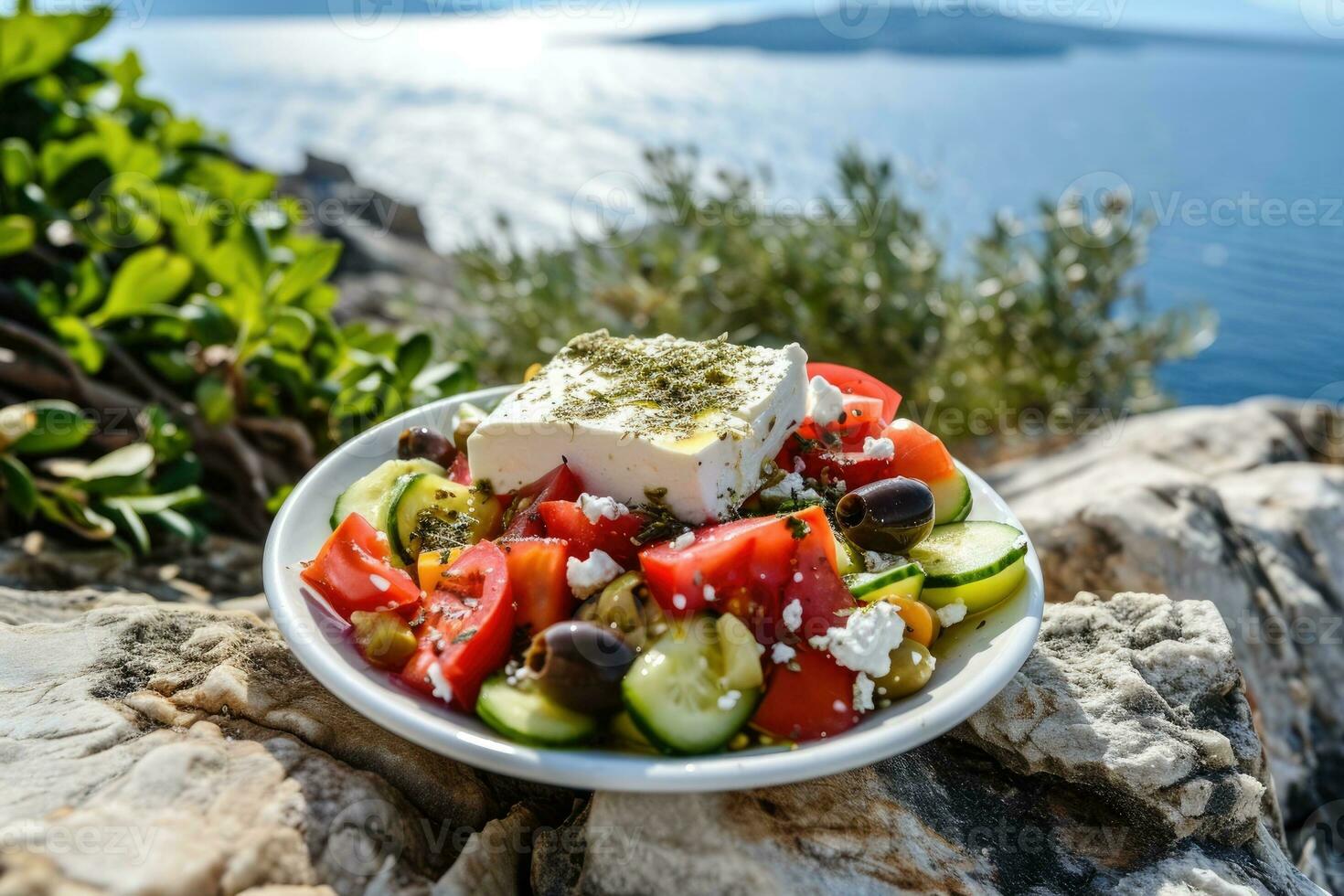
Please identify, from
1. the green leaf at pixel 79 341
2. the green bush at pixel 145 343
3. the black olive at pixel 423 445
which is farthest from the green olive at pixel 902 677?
the green leaf at pixel 79 341

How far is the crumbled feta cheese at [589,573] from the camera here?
1.59 meters

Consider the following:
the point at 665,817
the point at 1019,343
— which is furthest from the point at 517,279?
the point at 665,817

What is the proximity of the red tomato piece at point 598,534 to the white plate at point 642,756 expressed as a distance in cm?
38

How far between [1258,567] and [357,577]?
2339 mm

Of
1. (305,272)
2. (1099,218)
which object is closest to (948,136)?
(1099,218)

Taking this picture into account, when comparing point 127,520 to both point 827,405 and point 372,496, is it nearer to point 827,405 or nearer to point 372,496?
point 372,496

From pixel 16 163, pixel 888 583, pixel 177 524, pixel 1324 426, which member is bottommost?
pixel 1324 426

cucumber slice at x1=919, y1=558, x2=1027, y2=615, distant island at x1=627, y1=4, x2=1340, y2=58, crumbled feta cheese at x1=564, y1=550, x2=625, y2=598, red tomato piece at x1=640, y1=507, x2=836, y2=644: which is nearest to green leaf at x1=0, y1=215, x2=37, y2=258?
crumbled feta cheese at x1=564, y1=550, x2=625, y2=598

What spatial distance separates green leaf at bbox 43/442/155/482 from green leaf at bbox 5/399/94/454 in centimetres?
7

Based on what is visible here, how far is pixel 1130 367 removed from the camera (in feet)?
14.1

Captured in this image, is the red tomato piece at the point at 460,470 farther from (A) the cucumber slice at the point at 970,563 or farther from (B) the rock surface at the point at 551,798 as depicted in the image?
(A) the cucumber slice at the point at 970,563

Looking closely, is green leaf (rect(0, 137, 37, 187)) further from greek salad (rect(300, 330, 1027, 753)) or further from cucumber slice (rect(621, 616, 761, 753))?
cucumber slice (rect(621, 616, 761, 753))

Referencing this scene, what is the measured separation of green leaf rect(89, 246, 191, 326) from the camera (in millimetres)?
2838

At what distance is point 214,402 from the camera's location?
278 centimetres
